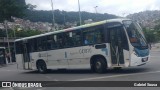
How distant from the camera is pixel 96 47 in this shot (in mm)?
19109

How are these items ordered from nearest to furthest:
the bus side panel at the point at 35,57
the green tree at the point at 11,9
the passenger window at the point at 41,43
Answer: the green tree at the point at 11,9
the passenger window at the point at 41,43
the bus side panel at the point at 35,57

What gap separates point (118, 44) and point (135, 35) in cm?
100

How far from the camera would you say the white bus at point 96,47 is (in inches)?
704

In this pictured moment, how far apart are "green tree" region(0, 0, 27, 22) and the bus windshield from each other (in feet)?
20.5

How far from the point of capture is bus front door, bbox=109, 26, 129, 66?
17.9m

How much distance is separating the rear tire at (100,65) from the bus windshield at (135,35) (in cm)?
200

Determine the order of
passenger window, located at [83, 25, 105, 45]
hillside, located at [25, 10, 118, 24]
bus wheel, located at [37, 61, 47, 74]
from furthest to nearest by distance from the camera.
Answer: hillside, located at [25, 10, 118, 24]
bus wheel, located at [37, 61, 47, 74]
passenger window, located at [83, 25, 105, 45]

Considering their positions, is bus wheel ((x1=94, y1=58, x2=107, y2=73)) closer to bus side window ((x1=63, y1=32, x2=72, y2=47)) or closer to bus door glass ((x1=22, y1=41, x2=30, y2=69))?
bus side window ((x1=63, y1=32, x2=72, y2=47))

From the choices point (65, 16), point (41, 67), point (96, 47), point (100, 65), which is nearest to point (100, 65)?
point (100, 65)

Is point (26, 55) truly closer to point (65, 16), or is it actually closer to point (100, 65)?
point (100, 65)

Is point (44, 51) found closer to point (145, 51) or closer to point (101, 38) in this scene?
point (101, 38)

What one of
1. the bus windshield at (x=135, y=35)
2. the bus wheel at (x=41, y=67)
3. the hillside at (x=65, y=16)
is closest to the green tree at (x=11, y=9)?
the bus wheel at (x=41, y=67)

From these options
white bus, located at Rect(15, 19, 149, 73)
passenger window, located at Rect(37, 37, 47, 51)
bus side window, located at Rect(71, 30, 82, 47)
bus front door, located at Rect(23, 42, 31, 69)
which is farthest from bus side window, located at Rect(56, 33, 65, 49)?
bus front door, located at Rect(23, 42, 31, 69)

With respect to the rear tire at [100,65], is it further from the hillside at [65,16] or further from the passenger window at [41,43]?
the hillside at [65,16]
